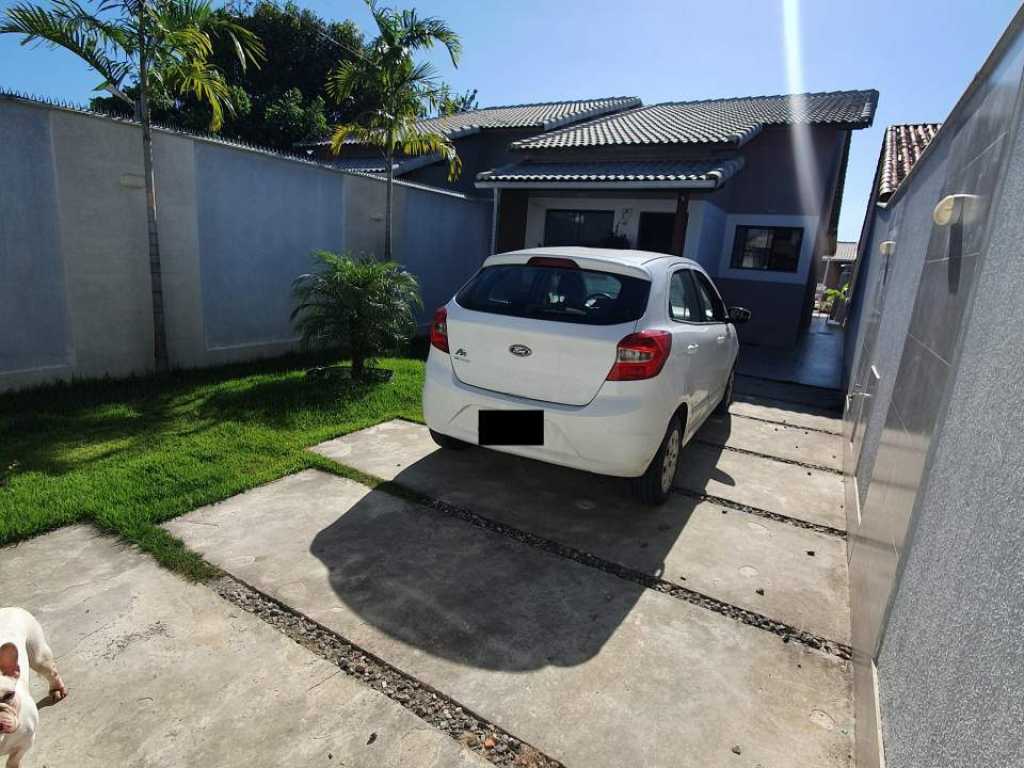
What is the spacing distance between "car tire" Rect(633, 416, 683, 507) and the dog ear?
3.13 meters

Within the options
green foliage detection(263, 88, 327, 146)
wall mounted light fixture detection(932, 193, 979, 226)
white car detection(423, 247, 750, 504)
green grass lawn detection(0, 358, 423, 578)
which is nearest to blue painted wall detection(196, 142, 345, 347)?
green grass lawn detection(0, 358, 423, 578)

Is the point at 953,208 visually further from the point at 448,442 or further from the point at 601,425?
the point at 448,442

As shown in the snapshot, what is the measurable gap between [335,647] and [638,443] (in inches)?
79.1

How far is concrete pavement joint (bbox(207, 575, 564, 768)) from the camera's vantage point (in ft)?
6.34

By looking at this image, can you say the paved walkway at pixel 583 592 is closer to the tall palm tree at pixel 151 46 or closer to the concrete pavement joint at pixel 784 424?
the concrete pavement joint at pixel 784 424

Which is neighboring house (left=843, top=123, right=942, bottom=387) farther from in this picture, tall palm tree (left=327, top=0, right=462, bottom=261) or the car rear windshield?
tall palm tree (left=327, top=0, right=462, bottom=261)

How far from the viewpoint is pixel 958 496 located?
5.05ft

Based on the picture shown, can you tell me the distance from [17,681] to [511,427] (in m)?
2.51

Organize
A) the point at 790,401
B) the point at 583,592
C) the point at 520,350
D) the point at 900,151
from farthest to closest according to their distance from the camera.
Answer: the point at 900,151
the point at 790,401
the point at 520,350
the point at 583,592

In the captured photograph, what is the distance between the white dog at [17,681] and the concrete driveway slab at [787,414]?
6.50m

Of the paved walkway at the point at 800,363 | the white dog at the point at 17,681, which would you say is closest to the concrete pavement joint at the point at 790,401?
the paved walkway at the point at 800,363

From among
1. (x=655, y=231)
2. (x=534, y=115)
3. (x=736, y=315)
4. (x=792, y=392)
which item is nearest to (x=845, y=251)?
(x=534, y=115)

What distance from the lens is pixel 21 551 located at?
2.91 metres

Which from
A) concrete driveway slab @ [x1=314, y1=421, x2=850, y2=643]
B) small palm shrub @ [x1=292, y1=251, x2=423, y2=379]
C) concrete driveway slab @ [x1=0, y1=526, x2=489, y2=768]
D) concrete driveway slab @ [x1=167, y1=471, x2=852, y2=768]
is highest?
small palm shrub @ [x1=292, y1=251, x2=423, y2=379]
